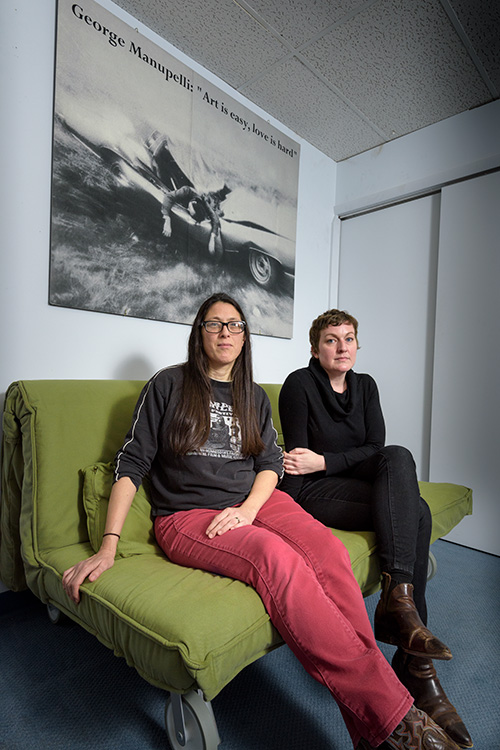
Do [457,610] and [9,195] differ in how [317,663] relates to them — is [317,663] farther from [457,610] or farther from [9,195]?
[9,195]

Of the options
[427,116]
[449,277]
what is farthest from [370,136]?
[449,277]

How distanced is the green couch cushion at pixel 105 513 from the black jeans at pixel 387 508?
1.94 feet

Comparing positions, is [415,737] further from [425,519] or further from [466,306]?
[466,306]

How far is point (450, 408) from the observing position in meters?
2.60

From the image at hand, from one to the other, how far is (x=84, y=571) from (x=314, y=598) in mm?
591

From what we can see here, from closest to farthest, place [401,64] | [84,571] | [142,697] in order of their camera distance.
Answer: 1. [84,571]
2. [142,697]
3. [401,64]

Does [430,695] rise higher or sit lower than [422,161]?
lower

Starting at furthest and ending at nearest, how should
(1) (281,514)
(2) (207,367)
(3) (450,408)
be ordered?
(3) (450,408), (2) (207,367), (1) (281,514)

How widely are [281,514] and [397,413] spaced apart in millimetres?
1765

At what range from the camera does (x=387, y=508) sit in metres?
1.42

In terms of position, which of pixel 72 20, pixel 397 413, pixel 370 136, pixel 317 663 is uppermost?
pixel 370 136

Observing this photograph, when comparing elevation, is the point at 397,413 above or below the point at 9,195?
below

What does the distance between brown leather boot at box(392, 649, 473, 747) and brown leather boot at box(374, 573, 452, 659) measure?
3cm

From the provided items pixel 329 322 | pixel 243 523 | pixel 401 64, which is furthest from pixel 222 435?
pixel 401 64
